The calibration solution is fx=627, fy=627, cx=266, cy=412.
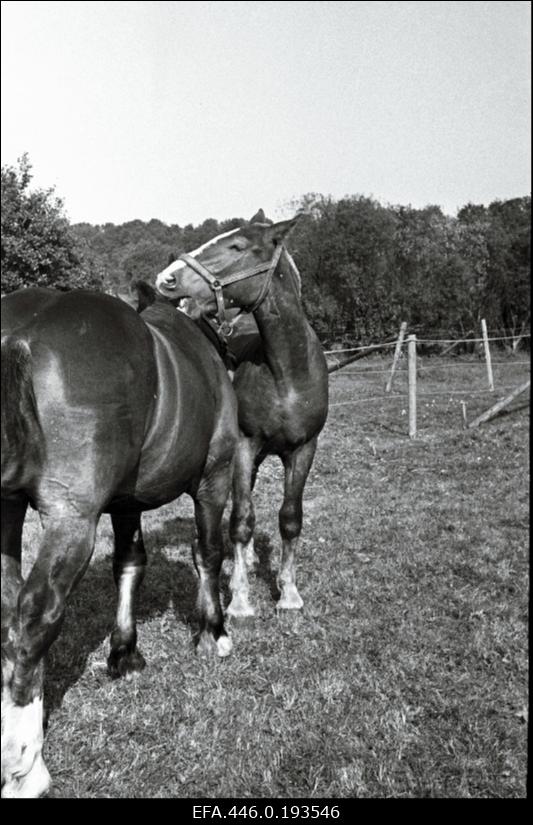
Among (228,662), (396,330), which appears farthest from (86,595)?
(396,330)

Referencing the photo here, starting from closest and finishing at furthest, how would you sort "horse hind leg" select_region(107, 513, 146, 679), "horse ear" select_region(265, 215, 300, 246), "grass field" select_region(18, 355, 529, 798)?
1. "grass field" select_region(18, 355, 529, 798)
2. "horse hind leg" select_region(107, 513, 146, 679)
3. "horse ear" select_region(265, 215, 300, 246)

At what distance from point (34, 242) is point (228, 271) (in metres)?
25.7

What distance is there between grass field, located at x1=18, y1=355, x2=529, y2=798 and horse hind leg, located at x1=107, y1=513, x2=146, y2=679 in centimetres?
12

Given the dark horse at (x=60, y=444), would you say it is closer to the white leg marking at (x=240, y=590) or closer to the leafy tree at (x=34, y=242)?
the white leg marking at (x=240, y=590)

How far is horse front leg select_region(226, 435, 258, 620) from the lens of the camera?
4707 mm

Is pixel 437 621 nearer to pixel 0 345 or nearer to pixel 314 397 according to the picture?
pixel 314 397

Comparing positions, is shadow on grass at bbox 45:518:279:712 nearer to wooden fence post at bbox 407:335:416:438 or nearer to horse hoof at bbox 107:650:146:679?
horse hoof at bbox 107:650:146:679

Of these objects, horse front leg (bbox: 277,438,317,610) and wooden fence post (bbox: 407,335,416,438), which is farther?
wooden fence post (bbox: 407,335,416,438)

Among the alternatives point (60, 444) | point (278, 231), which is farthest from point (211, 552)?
point (278, 231)

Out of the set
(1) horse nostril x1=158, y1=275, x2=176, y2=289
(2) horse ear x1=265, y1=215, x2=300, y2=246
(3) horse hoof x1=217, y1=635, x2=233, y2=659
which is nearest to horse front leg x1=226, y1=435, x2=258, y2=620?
(3) horse hoof x1=217, y1=635, x2=233, y2=659

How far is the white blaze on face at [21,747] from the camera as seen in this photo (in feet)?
8.24

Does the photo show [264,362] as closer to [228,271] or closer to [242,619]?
[228,271]
